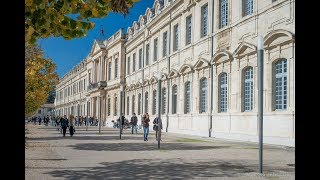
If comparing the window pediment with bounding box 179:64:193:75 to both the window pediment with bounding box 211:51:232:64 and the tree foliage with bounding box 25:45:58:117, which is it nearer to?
the window pediment with bounding box 211:51:232:64

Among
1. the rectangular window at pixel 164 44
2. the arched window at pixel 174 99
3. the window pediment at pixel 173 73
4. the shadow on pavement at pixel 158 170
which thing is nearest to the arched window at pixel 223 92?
the window pediment at pixel 173 73

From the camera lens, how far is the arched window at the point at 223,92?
2486cm

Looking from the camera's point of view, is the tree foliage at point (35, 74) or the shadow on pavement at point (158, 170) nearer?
the shadow on pavement at point (158, 170)

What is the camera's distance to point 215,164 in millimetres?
10930

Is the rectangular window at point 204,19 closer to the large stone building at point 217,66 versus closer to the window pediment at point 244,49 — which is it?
the large stone building at point 217,66

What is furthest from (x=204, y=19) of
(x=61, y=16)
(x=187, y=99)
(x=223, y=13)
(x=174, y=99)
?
(x=61, y=16)

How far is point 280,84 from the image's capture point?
64.0ft

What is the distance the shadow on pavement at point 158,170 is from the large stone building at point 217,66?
815 cm

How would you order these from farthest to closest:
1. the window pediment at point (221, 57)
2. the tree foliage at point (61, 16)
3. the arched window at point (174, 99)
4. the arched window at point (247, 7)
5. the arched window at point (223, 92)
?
the arched window at point (174, 99), the arched window at point (223, 92), the window pediment at point (221, 57), the arched window at point (247, 7), the tree foliage at point (61, 16)

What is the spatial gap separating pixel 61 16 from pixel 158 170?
499 cm

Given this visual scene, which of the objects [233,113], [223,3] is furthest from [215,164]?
[223,3]

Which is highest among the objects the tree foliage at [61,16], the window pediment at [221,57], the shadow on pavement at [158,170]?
the window pediment at [221,57]
